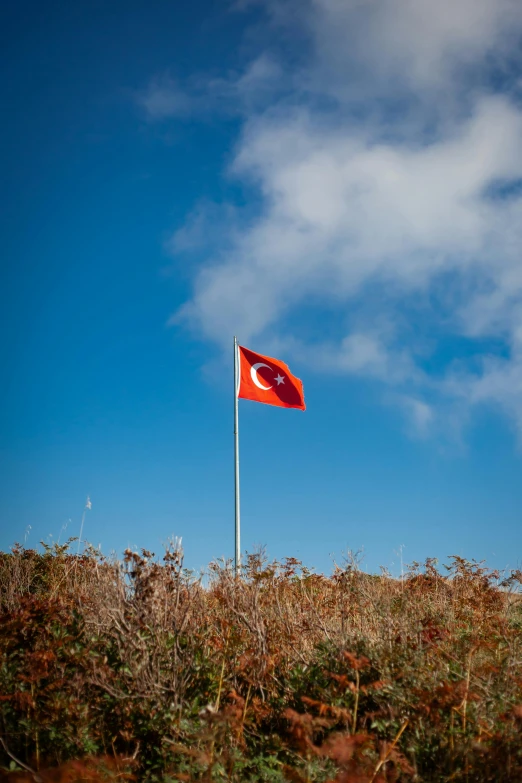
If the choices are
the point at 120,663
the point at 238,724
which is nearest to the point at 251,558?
the point at 120,663

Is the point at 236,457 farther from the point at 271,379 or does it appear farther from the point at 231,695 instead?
the point at 231,695

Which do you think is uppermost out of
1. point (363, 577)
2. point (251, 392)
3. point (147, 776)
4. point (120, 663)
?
point (251, 392)

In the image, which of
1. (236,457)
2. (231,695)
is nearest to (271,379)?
(236,457)

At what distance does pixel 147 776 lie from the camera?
3793 mm

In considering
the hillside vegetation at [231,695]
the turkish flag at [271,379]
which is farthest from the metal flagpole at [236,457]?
the hillside vegetation at [231,695]

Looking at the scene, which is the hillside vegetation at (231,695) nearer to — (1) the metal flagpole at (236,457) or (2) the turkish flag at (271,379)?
(1) the metal flagpole at (236,457)

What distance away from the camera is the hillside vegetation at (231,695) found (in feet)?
11.4

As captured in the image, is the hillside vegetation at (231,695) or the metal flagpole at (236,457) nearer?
the hillside vegetation at (231,695)

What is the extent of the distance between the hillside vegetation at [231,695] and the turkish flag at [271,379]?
880 cm

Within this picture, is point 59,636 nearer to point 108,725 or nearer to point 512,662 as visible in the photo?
point 108,725

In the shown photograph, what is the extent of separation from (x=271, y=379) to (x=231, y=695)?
11.0 meters

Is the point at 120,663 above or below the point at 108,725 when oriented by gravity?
above

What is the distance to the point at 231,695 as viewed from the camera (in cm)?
424

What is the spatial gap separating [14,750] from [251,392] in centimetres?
1067
